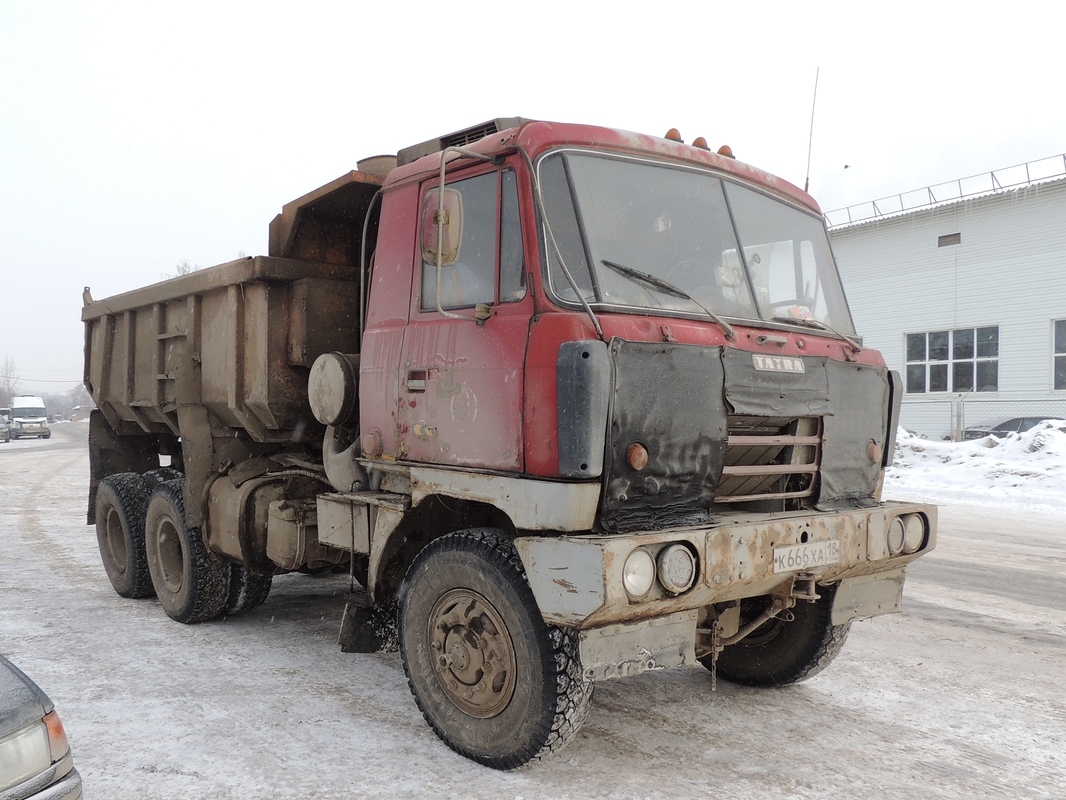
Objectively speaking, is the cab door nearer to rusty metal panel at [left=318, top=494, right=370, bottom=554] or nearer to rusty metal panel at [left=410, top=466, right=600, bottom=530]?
rusty metal panel at [left=410, top=466, right=600, bottom=530]

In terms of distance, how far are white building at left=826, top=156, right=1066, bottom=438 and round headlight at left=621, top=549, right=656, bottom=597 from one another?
820 inches

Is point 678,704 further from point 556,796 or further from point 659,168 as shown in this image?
point 659,168

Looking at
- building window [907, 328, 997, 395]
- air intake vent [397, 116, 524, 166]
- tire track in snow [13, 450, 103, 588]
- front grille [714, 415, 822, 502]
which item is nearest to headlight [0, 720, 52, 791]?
front grille [714, 415, 822, 502]

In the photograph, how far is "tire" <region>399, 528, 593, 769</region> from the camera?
3592 millimetres

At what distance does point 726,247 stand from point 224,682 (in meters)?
3.59

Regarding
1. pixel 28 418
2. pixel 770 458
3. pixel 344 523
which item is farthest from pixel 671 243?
pixel 28 418

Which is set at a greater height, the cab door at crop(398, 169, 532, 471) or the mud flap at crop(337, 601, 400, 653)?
the cab door at crop(398, 169, 532, 471)

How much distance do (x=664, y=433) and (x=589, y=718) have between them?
5.62 feet

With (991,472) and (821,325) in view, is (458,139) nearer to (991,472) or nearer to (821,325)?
(821,325)

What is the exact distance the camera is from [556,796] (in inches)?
141

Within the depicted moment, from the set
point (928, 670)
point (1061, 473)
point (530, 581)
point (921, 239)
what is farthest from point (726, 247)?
point (921, 239)

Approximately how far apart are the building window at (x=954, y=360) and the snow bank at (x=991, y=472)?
7.08 meters

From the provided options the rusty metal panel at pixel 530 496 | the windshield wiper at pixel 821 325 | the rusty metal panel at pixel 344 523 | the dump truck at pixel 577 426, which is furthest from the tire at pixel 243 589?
the windshield wiper at pixel 821 325

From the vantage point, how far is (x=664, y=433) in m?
3.59
